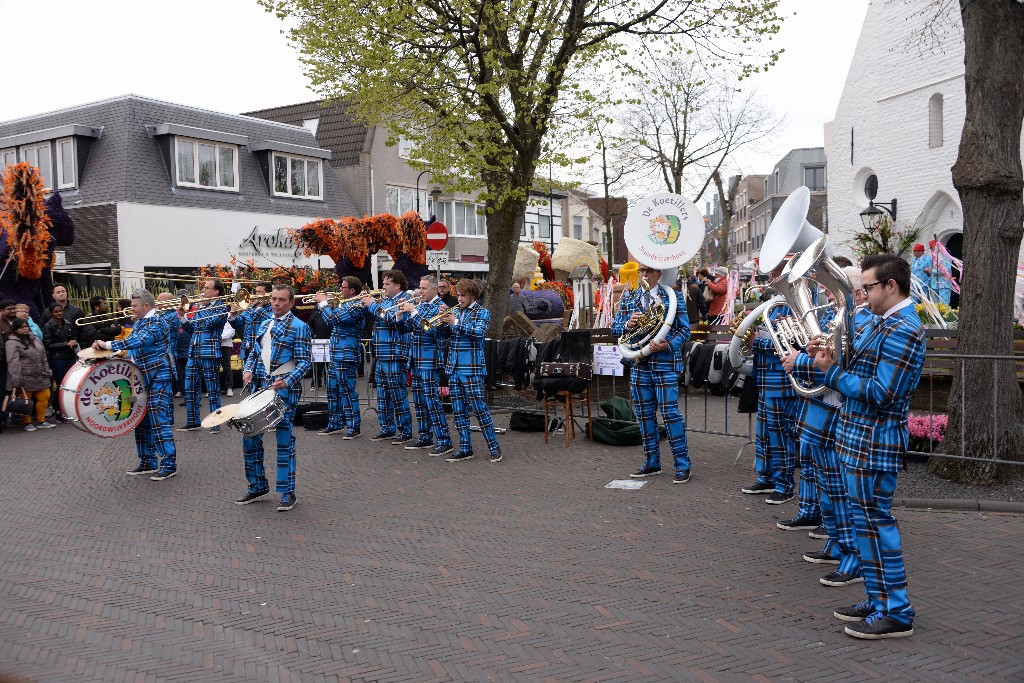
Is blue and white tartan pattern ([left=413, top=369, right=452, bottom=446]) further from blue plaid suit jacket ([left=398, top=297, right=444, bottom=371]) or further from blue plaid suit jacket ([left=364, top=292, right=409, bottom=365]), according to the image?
blue plaid suit jacket ([left=364, top=292, right=409, bottom=365])

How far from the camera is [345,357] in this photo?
11586 millimetres

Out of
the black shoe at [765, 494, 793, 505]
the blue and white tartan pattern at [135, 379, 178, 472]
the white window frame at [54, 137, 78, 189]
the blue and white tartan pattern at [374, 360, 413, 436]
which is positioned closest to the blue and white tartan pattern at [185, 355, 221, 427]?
the blue and white tartan pattern at [374, 360, 413, 436]

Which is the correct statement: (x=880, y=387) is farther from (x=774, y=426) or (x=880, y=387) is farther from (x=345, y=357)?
(x=345, y=357)

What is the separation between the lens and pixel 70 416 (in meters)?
8.52

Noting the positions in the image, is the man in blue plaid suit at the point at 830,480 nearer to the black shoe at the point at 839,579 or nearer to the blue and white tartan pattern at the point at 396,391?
the black shoe at the point at 839,579

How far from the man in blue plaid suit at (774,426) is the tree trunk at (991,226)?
1601 mm

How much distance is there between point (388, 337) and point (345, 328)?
84 cm

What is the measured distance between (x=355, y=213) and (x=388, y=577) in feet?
95.8

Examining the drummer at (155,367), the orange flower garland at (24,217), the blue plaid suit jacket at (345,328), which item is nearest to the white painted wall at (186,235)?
the orange flower garland at (24,217)

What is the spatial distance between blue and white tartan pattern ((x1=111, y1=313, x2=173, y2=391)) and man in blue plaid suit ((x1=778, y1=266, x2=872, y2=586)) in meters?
6.47

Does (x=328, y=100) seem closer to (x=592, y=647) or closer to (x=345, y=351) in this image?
(x=345, y=351)

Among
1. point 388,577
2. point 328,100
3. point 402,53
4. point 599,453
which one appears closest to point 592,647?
point 388,577

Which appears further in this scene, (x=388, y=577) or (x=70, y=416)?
(x=70, y=416)

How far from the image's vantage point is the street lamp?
23141 millimetres
